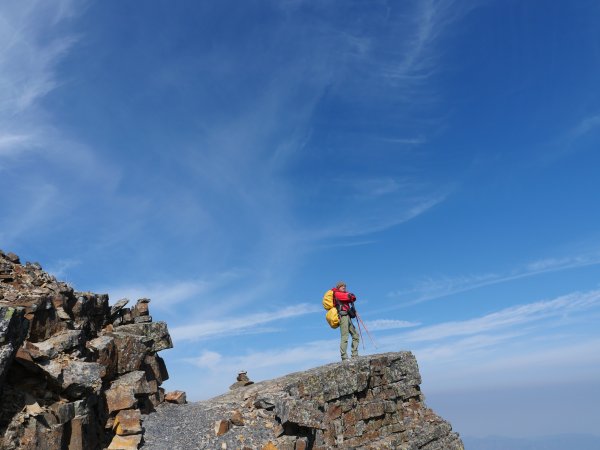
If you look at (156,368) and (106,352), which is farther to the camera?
(156,368)

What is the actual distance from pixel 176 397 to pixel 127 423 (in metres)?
4.26

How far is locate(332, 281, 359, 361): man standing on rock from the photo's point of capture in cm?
2333

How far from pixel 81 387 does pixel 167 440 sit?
391 centimetres

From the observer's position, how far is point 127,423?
15977 mm

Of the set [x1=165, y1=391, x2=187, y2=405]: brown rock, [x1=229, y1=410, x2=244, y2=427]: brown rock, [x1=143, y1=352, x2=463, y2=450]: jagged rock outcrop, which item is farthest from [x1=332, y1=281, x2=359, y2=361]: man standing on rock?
[x1=165, y1=391, x2=187, y2=405]: brown rock

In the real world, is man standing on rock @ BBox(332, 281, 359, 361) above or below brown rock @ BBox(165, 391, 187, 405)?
above

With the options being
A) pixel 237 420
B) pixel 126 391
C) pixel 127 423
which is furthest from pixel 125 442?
pixel 237 420

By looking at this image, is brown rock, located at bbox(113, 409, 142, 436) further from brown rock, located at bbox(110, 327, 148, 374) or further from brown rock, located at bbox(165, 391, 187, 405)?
brown rock, located at bbox(165, 391, 187, 405)

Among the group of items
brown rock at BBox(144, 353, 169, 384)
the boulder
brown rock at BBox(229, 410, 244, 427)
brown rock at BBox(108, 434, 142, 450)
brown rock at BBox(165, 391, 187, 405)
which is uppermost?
the boulder

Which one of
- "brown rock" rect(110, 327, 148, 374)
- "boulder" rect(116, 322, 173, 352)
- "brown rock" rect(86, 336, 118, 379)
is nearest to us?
"brown rock" rect(86, 336, 118, 379)

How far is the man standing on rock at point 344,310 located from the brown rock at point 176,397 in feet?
28.1

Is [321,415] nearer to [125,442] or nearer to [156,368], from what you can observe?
[125,442]

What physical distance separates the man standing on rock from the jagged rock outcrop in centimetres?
117

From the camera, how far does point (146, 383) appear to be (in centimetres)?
1828
